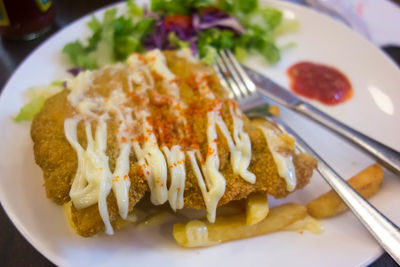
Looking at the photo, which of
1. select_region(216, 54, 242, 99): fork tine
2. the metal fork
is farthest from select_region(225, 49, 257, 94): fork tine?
select_region(216, 54, 242, 99): fork tine

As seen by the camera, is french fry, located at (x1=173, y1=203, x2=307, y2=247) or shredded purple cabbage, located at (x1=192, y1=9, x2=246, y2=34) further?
shredded purple cabbage, located at (x1=192, y1=9, x2=246, y2=34)

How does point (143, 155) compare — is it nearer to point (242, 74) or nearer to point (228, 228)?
point (228, 228)

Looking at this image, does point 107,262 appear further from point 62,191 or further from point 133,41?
point 133,41

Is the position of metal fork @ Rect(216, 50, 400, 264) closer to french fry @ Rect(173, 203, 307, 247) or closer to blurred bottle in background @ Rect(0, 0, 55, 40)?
french fry @ Rect(173, 203, 307, 247)

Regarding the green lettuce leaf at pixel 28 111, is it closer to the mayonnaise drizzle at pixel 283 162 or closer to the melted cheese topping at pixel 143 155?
the melted cheese topping at pixel 143 155

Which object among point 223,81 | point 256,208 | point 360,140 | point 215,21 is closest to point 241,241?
point 256,208

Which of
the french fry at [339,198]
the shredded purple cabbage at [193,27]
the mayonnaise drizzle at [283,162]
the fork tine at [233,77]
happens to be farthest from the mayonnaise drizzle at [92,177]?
the shredded purple cabbage at [193,27]

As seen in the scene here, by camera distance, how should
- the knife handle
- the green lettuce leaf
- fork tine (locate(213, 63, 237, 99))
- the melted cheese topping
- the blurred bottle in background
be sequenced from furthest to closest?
the blurred bottle in background < fork tine (locate(213, 63, 237, 99)) < the green lettuce leaf < the knife handle < the melted cheese topping
